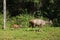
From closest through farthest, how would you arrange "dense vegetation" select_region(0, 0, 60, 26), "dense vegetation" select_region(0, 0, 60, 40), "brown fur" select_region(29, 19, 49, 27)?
"brown fur" select_region(29, 19, 49, 27) → "dense vegetation" select_region(0, 0, 60, 40) → "dense vegetation" select_region(0, 0, 60, 26)

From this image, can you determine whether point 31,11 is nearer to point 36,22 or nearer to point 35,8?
point 35,8

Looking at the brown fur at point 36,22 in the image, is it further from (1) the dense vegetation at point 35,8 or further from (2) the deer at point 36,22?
(1) the dense vegetation at point 35,8

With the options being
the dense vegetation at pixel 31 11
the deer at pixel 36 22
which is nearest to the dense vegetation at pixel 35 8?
the dense vegetation at pixel 31 11

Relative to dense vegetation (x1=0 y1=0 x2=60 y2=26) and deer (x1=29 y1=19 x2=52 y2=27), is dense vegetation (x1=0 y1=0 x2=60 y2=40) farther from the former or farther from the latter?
deer (x1=29 y1=19 x2=52 y2=27)

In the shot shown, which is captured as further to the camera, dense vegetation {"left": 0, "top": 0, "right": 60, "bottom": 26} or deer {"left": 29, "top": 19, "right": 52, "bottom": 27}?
dense vegetation {"left": 0, "top": 0, "right": 60, "bottom": 26}

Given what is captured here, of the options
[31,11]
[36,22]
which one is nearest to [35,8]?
[31,11]

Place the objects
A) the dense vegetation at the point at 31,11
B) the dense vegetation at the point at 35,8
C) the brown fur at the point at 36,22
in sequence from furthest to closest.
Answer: the dense vegetation at the point at 35,8 → the dense vegetation at the point at 31,11 → the brown fur at the point at 36,22

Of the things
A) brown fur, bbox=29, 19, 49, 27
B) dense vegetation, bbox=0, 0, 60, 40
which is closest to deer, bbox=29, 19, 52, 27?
brown fur, bbox=29, 19, 49, 27

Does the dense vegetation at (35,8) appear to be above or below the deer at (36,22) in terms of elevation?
above

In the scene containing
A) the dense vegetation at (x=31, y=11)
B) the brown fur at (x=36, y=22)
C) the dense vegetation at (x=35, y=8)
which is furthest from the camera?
the dense vegetation at (x=35, y=8)

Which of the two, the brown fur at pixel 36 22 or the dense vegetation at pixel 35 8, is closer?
the brown fur at pixel 36 22

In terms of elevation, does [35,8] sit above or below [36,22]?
above

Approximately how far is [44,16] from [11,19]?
97.4 inches

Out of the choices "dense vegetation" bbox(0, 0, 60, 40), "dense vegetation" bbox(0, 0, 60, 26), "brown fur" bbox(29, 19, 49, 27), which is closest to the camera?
"brown fur" bbox(29, 19, 49, 27)
